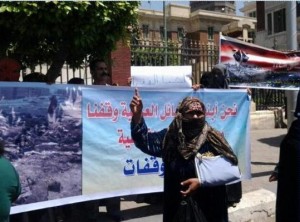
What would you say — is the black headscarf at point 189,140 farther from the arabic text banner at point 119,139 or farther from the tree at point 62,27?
the arabic text banner at point 119,139

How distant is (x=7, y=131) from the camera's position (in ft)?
14.6

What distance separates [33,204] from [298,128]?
2.57m

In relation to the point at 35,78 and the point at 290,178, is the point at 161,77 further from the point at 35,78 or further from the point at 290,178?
the point at 290,178

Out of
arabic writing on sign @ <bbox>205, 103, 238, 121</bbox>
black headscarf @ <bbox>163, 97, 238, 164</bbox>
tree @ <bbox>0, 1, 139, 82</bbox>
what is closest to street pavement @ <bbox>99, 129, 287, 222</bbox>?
arabic writing on sign @ <bbox>205, 103, 238, 121</bbox>

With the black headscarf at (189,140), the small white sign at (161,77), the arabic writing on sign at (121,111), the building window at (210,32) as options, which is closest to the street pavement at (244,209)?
the arabic writing on sign at (121,111)

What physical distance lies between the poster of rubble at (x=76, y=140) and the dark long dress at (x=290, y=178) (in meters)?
2.22

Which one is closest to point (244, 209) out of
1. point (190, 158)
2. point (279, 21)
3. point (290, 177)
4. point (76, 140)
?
point (76, 140)

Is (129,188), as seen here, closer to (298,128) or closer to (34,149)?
(34,149)

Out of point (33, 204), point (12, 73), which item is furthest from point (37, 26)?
point (33, 204)

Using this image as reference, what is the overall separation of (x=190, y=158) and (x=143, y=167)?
7.77 ft

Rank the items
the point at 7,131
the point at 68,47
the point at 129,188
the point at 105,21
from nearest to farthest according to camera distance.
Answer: the point at 7,131
the point at 105,21
the point at 68,47
the point at 129,188

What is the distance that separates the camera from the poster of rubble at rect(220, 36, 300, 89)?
307 inches

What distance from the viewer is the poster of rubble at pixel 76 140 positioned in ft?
14.9

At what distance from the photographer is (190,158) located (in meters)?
3.33
